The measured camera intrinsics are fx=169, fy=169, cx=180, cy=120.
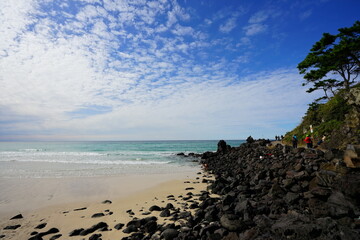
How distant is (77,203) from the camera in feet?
28.4

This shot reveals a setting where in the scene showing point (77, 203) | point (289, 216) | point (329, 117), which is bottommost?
point (77, 203)

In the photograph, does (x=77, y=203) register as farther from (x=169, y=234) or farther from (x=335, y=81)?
(x=335, y=81)

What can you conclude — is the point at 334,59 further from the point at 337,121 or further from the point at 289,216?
the point at 289,216

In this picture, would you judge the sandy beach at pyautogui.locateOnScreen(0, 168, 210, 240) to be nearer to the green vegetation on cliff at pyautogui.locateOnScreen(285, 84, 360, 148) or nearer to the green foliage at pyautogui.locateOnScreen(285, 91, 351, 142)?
the green vegetation on cliff at pyautogui.locateOnScreen(285, 84, 360, 148)

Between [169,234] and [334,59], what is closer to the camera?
[169,234]

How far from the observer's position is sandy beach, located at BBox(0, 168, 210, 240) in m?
6.31

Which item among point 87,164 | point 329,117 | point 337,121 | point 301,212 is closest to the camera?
point 301,212

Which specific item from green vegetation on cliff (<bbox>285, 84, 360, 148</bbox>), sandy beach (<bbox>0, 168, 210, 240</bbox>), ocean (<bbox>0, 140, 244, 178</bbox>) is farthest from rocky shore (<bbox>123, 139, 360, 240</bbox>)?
ocean (<bbox>0, 140, 244, 178</bbox>)

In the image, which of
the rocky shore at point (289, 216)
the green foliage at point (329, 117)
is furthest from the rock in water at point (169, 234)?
the green foliage at point (329, 117)

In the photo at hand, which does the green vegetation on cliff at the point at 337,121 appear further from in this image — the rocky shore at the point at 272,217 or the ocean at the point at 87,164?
the ocean at the point at 87,164

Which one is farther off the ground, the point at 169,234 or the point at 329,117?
the point at 329,117

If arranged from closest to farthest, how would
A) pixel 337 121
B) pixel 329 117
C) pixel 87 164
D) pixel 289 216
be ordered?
pixel 289 216 → pixel 337 121 → pixel 329 117 → pixel 87 164

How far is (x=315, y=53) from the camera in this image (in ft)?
64.7

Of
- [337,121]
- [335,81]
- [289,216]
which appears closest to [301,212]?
[289,216]
